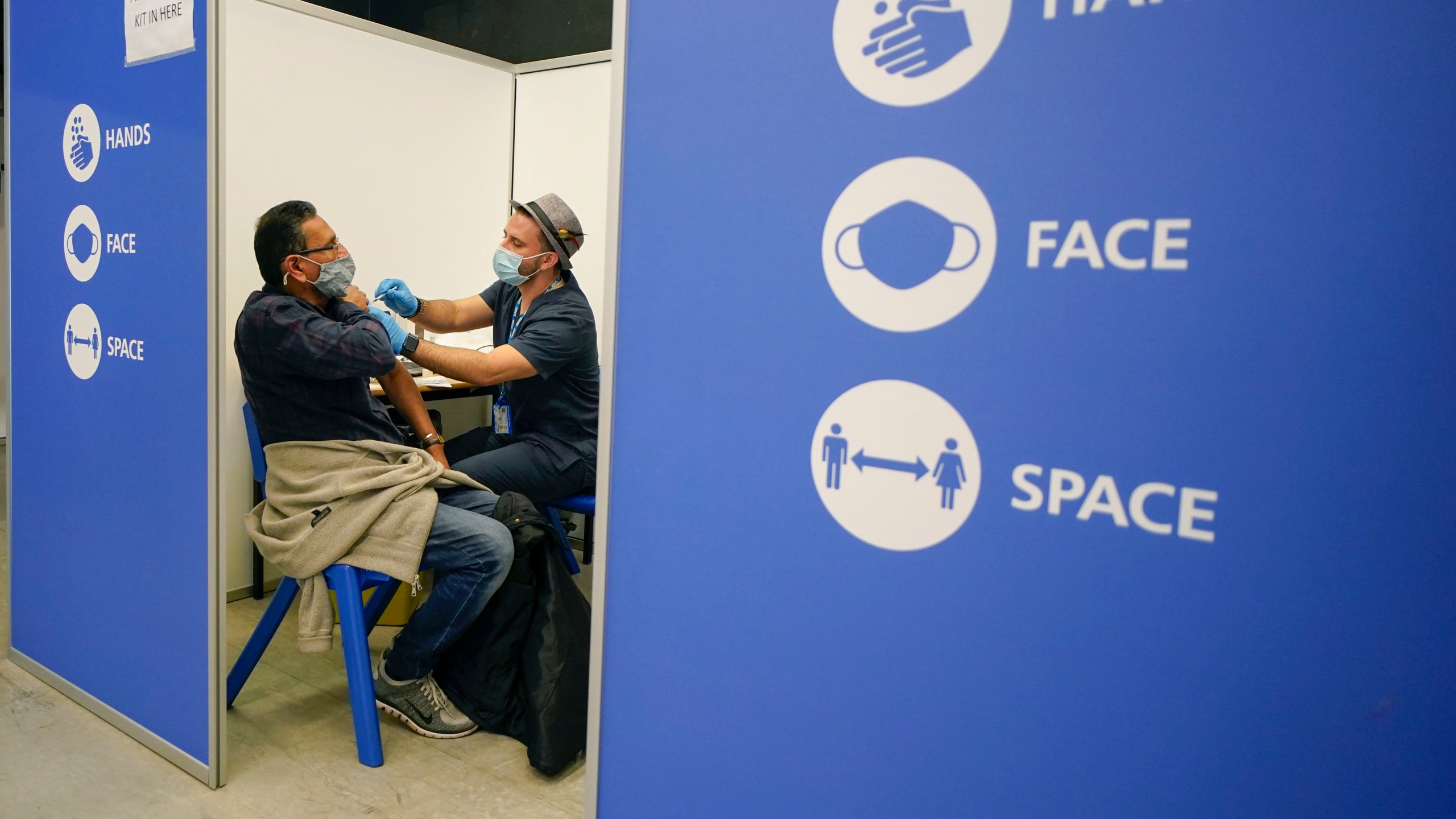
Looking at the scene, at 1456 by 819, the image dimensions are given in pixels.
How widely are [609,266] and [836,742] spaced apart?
692 millimetres

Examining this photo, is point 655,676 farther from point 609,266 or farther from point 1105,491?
point 1105,491

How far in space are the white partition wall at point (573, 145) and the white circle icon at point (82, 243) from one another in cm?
160

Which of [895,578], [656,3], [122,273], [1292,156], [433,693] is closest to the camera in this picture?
[1292,156]

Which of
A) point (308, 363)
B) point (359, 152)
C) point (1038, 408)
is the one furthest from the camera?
point (359, 152)

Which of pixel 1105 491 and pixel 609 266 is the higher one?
pixel 609 266

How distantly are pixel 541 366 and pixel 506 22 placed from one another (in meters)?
2.80

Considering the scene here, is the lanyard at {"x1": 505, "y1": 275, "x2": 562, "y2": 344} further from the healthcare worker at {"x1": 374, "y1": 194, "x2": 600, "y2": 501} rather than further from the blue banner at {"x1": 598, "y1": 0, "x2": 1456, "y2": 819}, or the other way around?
the blue banner at {"x1": 598, "y1": 0, "x2": 1456, "y2": 819}

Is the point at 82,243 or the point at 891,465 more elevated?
the point at 82,243

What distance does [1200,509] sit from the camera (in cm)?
97

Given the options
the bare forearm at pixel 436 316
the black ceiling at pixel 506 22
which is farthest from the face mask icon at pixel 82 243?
the black ceiling at pixel 506 22

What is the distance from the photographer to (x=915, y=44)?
43.4 inches

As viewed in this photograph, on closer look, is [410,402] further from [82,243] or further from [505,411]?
[82,243]

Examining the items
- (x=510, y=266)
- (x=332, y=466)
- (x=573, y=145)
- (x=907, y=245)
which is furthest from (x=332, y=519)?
(x=573, y=145)

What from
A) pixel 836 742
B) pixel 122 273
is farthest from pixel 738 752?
pixel 122 273
